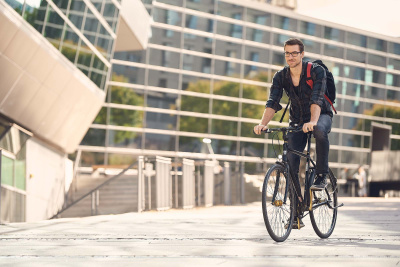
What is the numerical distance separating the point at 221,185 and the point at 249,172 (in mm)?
6192

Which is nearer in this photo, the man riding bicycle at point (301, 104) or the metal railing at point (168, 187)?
the man riding bicycle at point (301, 104)

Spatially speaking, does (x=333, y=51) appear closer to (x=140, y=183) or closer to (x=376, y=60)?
(x=376, y=60)

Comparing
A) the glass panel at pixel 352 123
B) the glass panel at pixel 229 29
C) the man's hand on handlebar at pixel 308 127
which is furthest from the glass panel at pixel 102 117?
the man's hand on handlebar at pixel 308 127

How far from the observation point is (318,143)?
7.09 meters

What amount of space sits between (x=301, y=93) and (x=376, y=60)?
58.2m

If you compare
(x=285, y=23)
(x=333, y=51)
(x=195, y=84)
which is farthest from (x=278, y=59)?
(x=195, y=84)

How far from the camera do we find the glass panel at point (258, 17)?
180 feet

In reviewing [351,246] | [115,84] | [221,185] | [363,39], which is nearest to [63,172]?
[221,185]

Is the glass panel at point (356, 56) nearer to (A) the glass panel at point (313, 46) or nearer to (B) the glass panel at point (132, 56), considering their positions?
(A) the glass panel at point (313, 46)

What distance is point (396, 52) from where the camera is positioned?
213ft

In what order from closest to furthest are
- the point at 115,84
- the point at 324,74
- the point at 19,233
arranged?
the point at 324,74
the point at 19,233
the point at 115,84

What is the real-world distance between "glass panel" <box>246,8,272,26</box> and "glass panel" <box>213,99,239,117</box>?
6404 mm

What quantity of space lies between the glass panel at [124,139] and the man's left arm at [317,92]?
40346 millimetres

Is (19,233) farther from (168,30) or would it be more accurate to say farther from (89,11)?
(168,30)
